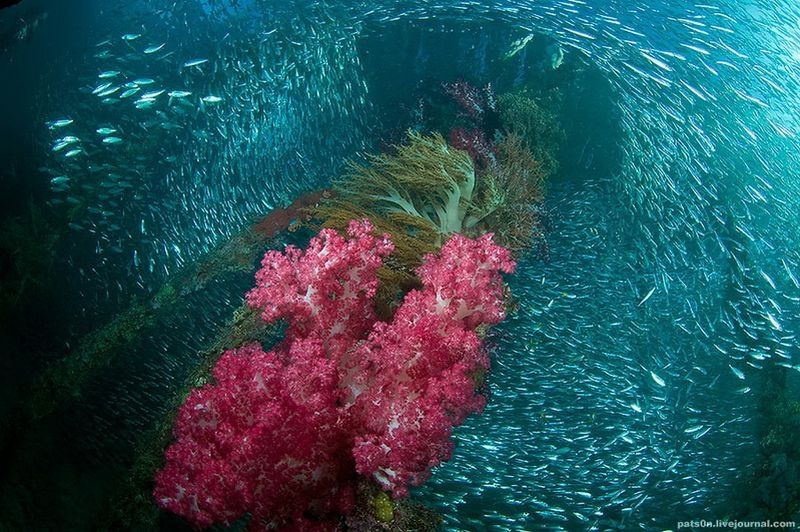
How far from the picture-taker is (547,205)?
567 centimetres

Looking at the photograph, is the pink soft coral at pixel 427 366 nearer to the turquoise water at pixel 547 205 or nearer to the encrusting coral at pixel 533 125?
the turquoise water at pixel 547 205

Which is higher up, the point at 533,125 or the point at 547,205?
the point at 533,125

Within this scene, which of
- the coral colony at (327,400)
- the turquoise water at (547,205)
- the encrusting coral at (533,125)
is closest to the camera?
the coral colony at (327,400)

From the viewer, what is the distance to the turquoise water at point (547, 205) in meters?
3.89

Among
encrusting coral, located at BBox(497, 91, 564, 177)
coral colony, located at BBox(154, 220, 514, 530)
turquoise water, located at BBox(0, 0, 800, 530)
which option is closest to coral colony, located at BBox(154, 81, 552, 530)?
coral colony, located at BBox(154, 220, 514, 530)

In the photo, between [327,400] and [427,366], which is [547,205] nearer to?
[427,366]

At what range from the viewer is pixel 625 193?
579 cm

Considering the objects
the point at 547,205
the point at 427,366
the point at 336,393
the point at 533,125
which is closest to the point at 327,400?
the point at 336,393

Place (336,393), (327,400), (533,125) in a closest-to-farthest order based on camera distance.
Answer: (327,400) → (336,393) → (533,125)

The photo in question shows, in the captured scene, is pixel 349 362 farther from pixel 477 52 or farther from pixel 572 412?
pixel 477 52

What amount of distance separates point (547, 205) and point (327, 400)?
397 cm

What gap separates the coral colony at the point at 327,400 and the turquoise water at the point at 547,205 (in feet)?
2.48

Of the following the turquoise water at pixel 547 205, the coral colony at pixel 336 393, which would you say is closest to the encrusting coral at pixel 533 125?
the turquoise water at pixel 547 205

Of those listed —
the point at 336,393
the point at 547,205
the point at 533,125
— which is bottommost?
the point at 547,205
